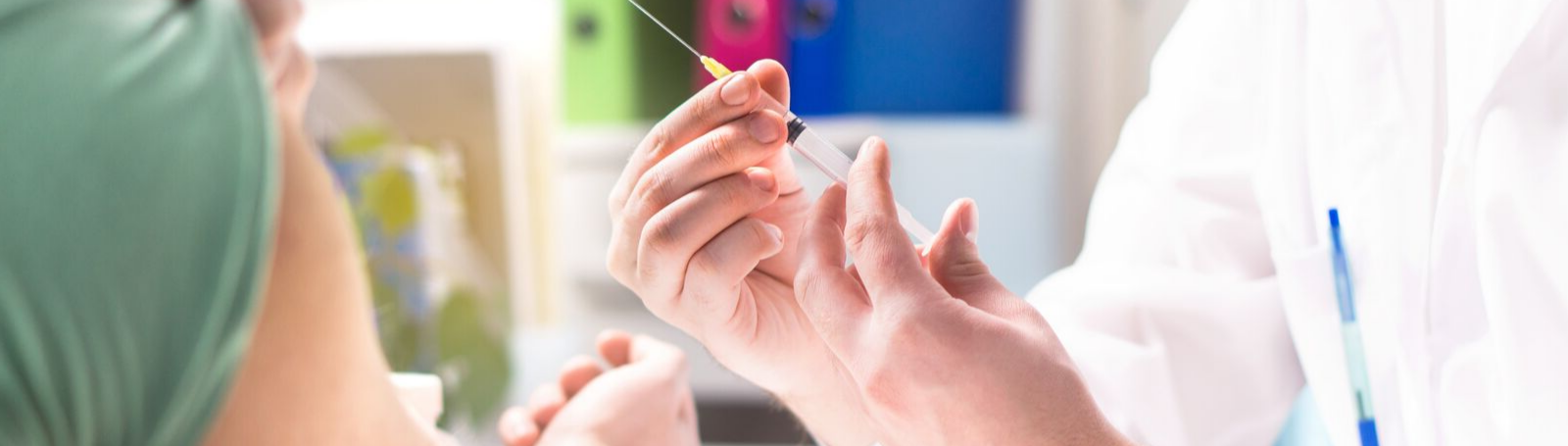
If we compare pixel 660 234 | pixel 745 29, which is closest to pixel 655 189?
pixel 660 234

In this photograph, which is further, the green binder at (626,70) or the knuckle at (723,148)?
the green binder at (626,70)

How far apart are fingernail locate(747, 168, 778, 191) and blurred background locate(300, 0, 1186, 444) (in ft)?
3.69

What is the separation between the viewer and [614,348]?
768 millimetres

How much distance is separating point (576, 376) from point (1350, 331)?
477 millimetres

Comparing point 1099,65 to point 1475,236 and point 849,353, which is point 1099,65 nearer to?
point 1475,236

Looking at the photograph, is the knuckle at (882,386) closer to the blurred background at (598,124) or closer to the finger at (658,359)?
the finger at (658,359)

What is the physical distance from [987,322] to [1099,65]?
4.15ft

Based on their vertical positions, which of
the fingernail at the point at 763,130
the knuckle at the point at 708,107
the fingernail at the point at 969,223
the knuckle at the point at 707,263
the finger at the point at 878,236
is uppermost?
the knuckle at the point at 708,107

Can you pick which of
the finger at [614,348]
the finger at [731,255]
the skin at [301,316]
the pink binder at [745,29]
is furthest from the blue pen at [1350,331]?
the pink binder at [745,29]

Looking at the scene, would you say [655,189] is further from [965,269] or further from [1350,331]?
[1350,331]

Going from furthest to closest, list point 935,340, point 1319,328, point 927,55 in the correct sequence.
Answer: point 927,55 → point 1319,328 → point 935,340

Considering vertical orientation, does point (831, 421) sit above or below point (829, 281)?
below

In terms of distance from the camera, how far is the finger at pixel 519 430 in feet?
2.28

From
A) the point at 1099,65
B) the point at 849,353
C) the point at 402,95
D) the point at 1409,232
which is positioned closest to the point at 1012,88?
the point at 1099,65
